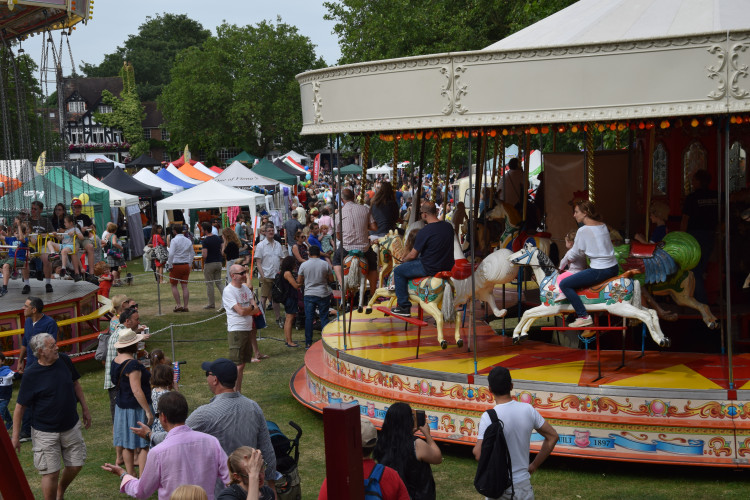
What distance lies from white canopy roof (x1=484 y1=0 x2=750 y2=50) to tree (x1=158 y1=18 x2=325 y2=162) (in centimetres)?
5805

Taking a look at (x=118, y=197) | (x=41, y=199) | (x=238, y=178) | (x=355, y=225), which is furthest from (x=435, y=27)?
(x=355, y=225)

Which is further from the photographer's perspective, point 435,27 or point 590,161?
point 435,27

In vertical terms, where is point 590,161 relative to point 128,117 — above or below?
below

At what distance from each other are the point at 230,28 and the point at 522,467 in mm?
71010

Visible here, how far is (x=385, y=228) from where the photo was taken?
1418 centimetres

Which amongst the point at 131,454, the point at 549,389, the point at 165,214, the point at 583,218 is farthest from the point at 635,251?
the point at 165,214

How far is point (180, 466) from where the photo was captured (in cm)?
585

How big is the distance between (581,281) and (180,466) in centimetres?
556

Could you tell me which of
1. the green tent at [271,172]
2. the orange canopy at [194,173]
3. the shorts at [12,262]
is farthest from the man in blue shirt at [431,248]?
the orange canopy at [194,173]

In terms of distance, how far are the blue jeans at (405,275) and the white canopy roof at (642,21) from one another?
279cm

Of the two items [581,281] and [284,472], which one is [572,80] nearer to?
[581,281]

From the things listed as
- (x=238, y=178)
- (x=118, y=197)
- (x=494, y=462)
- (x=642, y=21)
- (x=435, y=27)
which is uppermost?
(x=435, y=27)

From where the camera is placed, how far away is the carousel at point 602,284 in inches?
361

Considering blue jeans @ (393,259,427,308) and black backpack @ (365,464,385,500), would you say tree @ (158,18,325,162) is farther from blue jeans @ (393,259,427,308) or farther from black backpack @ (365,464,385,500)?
black backpack @ (365,464,385,500)
